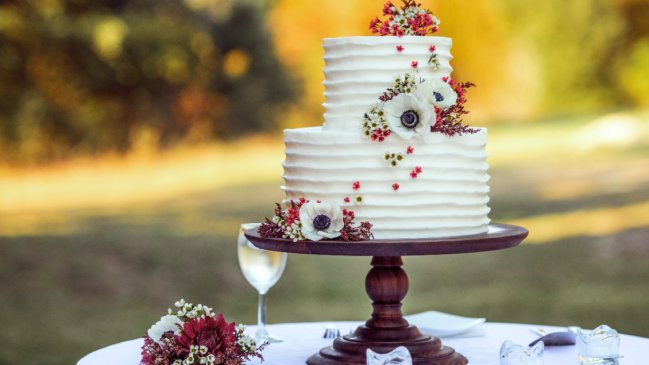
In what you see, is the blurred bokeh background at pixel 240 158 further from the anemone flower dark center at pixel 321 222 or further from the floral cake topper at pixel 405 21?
the anemone flower dark center at pixel 321 222

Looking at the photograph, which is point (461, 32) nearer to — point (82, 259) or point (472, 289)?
point (472, 289)

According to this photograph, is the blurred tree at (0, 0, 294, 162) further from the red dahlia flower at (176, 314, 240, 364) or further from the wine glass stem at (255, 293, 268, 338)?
the red dahlia flower at (176, 314, 240, 364)

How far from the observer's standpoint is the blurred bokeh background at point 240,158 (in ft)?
29.9

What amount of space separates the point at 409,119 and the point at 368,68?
206 millimetres

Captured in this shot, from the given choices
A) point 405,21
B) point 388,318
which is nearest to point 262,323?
point 388,318

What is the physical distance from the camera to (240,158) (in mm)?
9539

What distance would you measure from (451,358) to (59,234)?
688 centimetres

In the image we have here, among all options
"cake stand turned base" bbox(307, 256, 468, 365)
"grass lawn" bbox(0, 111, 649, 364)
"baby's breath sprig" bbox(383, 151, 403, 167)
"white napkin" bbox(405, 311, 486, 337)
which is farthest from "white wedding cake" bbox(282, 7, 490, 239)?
"grass lawn" bbox(0, 111, 649, 364)

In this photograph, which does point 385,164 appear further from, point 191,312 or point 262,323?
point 262,323

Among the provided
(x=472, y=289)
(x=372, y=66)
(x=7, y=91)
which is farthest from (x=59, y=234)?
(x=372, y=66)

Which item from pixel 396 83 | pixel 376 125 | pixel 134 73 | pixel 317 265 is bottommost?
pixel 317 265

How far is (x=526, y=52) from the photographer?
Answer: 950 centimetres

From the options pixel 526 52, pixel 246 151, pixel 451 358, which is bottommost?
pixel 451 358

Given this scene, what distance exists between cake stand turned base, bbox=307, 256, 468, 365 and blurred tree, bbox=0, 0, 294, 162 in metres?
6.69
